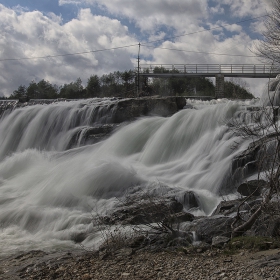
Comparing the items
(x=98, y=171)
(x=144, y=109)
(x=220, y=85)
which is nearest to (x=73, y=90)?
(x=220, y=85)

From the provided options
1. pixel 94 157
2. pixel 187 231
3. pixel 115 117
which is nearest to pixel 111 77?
pixel 115 117

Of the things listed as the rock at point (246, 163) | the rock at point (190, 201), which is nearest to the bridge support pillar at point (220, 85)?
the rock at point (246, 163)

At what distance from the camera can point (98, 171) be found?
41.3ft

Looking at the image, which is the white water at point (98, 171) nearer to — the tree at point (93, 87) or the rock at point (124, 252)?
the rock at point (124, 252)

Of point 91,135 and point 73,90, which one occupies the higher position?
point 73,90

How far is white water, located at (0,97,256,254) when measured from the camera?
32.7ft

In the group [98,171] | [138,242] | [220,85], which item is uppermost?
[220,85]

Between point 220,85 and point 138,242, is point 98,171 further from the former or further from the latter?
point 220,85

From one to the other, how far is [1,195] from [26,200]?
1.65m

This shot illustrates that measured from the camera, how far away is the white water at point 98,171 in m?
9.96

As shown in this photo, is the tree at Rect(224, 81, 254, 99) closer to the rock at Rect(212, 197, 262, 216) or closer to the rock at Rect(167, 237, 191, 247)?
the rock at Rect(212, 197, 262, 216)

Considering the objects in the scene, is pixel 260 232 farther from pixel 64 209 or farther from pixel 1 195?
pixel 1 195

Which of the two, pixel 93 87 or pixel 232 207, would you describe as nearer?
pixel 232 207

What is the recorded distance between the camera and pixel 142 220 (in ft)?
29.2
